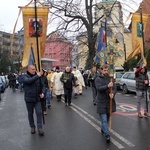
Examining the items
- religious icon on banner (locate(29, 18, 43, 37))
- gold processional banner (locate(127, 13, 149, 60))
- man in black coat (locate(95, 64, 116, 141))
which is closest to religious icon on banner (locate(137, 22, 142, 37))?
gold processional banner (locate(127, 13, 149, 60))

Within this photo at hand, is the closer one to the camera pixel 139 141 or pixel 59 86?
pixel 139 141

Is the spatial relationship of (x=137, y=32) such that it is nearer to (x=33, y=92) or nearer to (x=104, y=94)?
(x=104, y=94)

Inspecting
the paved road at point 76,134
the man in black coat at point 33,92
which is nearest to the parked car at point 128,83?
the paved road at point 76,134

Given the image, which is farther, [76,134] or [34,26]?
[34,26]

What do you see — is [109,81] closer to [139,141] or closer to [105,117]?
[105,117]

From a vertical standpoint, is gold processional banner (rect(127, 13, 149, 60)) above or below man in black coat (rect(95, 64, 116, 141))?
above

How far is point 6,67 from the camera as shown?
206ft

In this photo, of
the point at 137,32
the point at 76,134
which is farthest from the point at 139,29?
the point at 76,134

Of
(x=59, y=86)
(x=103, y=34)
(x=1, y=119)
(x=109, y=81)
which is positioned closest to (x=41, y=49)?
(x=109, y=81)

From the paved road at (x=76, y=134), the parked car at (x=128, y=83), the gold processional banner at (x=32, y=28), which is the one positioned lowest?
the paved road at (x=76, y=134)

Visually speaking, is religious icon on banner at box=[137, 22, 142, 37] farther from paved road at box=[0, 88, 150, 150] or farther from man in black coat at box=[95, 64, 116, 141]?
man in black coat at box=[95, 64, 116, 141]

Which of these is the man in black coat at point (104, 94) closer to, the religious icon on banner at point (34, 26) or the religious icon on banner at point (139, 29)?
the religious icon on banner at point (34, 26)

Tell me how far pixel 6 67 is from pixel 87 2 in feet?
122

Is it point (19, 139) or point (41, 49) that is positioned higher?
point (41, 49)
